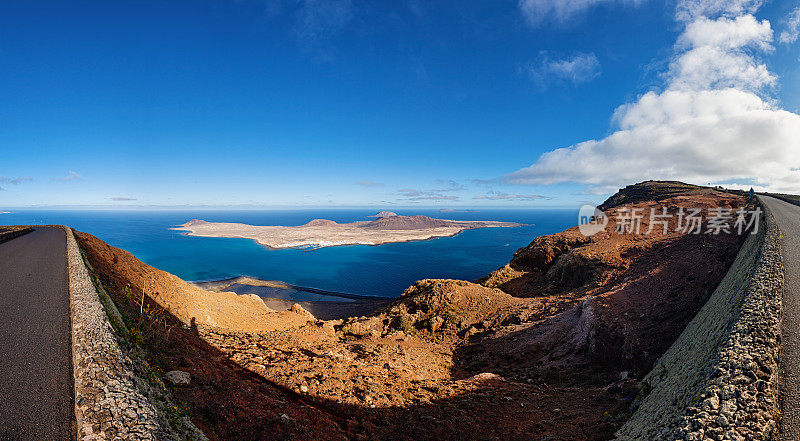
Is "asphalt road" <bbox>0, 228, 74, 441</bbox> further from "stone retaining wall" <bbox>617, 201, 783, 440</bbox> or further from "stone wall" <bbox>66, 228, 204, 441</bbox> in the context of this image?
A: "stone retaining wall" <bbox>617, 201, 783, 440</bbox>

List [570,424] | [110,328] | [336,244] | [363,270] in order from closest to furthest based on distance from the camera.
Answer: [110,328]
[570,424]
[363,270]
[336,244]

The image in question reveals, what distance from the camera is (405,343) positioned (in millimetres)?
14516

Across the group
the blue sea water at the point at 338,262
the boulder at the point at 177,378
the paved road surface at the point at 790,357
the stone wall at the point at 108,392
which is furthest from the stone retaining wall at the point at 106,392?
the blue sea water at the point at 338,262

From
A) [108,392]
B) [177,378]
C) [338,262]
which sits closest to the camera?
[108,392]

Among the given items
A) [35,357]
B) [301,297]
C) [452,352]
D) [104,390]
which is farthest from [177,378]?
[301,297]

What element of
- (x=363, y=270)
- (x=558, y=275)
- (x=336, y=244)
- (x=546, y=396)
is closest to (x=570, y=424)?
(x=546, y=396)

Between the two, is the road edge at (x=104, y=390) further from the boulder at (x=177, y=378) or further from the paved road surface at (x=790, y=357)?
the paved road surface at (x=790, y=357)

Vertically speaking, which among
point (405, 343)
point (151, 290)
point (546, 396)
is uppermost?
point (151, 290)

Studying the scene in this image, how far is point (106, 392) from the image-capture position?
3672 millimetres

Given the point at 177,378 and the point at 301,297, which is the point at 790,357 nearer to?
the point at 177,378

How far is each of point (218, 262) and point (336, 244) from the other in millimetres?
36028

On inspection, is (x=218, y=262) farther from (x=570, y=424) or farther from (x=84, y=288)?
(x=570, y=424)

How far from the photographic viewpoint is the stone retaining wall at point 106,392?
124 inches

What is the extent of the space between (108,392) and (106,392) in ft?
0.11
